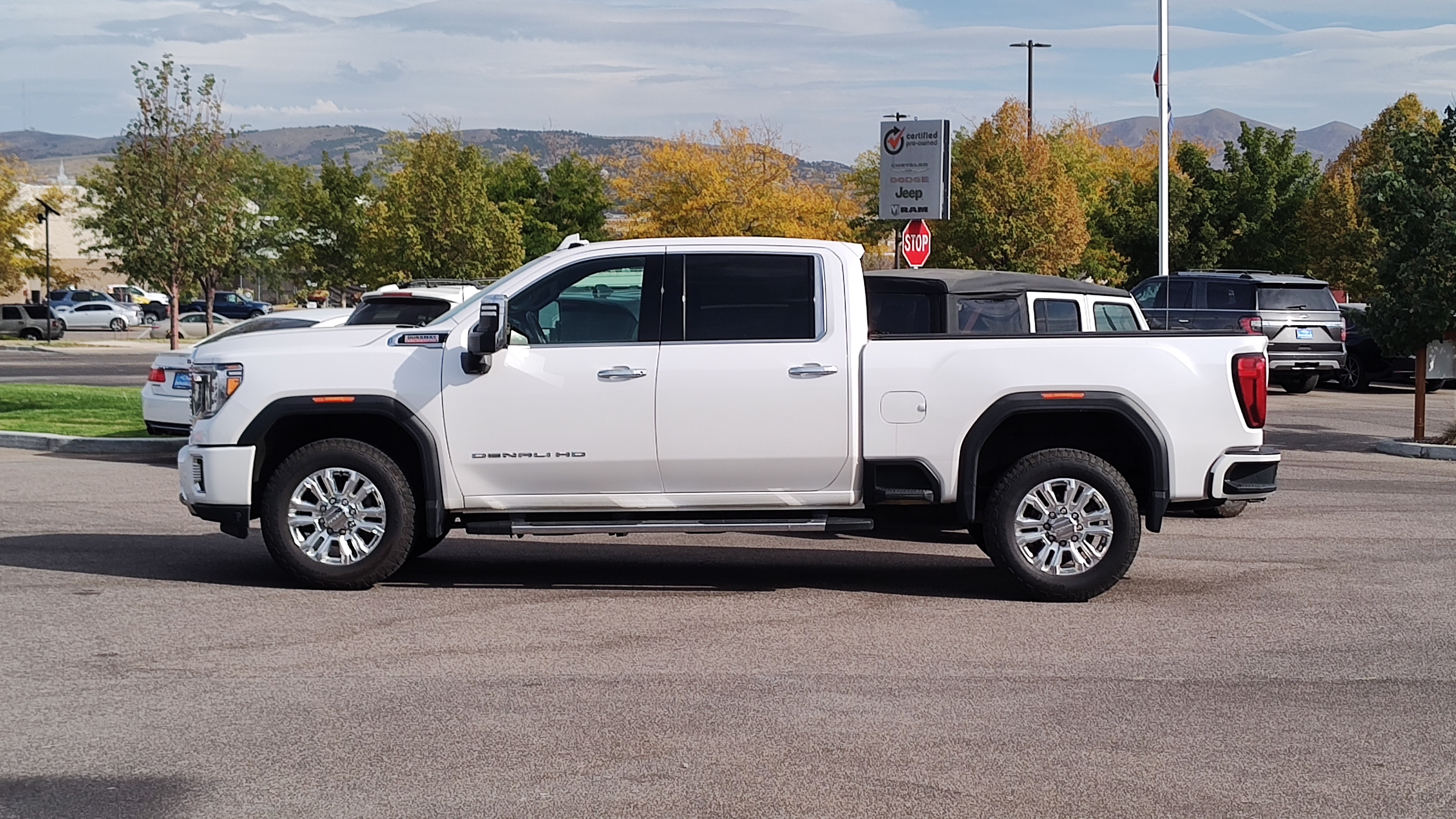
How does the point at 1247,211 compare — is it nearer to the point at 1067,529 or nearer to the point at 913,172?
the point at 913,172

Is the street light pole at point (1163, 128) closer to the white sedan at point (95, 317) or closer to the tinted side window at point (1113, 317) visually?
the tinted side window at point (1113, 317)

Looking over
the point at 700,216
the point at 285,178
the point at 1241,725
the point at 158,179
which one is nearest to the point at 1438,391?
the point at 700,216

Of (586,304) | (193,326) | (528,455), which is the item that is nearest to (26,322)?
(193,326)

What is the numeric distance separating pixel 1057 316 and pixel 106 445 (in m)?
10.5

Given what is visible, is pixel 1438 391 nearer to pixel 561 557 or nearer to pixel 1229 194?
pixel 1229 194

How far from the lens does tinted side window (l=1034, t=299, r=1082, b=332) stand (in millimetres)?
11930

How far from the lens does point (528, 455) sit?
8.66m

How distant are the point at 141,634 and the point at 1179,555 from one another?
6.70m

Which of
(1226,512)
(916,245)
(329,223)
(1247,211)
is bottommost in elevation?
(1226,512)

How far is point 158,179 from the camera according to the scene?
3077 centimetres

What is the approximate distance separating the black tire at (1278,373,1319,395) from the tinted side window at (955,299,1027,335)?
620 inches

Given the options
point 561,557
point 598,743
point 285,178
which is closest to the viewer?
point 598,743

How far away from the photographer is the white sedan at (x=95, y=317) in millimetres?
64438

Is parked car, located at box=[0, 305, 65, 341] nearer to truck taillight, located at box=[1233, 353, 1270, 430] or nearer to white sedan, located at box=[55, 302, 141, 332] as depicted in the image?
white sedan, located at box=[55, 302, 141, 332]
